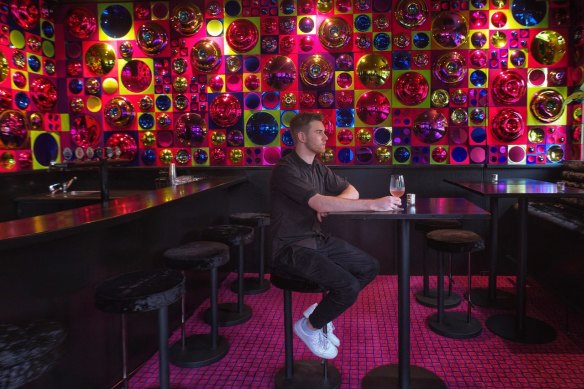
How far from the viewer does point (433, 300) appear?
3.99 metres

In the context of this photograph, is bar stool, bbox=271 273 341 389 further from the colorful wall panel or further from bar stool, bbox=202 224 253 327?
the colorful wall panel

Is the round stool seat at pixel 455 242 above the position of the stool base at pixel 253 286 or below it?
above

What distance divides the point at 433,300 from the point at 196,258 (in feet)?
7.38

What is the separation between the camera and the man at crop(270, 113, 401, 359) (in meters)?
2.45

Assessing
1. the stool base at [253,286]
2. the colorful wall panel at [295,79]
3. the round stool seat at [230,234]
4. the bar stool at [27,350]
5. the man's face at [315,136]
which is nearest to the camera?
the bar stool at [27,350]

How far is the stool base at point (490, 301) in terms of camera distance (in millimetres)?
3885

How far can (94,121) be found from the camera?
5.11m

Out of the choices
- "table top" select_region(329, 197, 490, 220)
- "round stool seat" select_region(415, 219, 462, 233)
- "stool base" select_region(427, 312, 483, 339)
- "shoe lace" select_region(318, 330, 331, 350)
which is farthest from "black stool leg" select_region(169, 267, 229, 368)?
"round stool seat" select_region(415, 219, 462, 233)

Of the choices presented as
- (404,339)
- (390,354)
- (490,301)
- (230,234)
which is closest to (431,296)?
(490,301)

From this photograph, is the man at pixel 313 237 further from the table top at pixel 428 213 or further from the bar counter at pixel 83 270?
the bar counter at pixel 83 270

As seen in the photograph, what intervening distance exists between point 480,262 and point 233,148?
9.62ft

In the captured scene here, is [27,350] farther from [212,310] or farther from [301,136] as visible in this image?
[301,136]

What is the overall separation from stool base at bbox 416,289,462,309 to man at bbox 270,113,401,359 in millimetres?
1371

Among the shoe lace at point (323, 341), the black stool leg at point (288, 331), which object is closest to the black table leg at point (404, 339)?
the shoe lace at point (323, 341)
